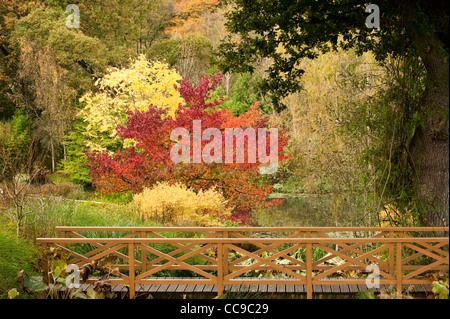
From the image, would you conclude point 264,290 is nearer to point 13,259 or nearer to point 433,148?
point 433,148

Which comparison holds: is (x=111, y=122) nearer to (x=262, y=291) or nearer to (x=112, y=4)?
(x=112, y=4)

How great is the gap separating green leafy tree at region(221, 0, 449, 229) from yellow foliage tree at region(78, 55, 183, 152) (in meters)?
6.22

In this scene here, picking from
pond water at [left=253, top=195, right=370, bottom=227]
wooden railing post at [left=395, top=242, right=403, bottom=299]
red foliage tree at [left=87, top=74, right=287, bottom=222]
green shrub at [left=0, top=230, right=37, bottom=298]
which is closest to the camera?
wooden railing post at [left=395, top=242, right=403, bottom=299]

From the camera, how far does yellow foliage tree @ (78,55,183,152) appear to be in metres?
13.1

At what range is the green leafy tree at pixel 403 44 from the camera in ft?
17.8

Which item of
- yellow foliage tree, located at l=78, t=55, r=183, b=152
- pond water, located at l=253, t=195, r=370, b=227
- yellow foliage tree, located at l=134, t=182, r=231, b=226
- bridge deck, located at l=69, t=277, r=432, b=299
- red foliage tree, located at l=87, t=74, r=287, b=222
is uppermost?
yellow foliage tree, located at l=78, t=55, r=183, b=152

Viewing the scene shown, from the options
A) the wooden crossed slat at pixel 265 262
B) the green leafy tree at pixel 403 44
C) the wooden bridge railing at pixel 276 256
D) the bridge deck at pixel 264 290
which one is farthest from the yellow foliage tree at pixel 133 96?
the wooden crossed slat at pixel 265 262

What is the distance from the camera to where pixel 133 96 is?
547 inches

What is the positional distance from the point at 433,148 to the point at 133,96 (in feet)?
31.6

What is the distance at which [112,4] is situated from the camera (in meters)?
17.3

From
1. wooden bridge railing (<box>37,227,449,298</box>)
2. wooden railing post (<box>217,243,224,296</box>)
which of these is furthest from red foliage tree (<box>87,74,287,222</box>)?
wooden railing post (<box>217,243,224,296</box>)

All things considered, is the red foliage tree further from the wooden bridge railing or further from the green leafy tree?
the wooden bridge railing

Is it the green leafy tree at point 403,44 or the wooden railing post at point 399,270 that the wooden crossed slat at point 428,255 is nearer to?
the wooden railing post at point 399,270
